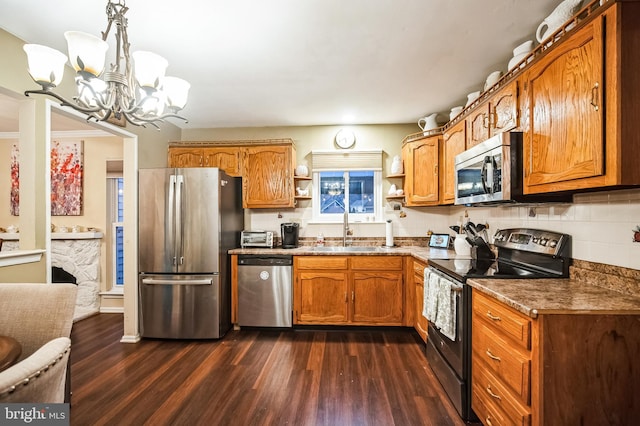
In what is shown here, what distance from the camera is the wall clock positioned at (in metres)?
3.64

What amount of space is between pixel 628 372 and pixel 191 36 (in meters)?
2.83

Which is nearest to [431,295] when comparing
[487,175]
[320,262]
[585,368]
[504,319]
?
[504,319]

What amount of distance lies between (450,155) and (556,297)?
1.75 metres

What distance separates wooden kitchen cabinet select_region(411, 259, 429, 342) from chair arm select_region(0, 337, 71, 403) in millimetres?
2472

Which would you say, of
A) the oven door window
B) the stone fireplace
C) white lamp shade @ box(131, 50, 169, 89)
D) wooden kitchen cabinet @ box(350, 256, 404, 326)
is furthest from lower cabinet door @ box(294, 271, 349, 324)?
the stone fireplace

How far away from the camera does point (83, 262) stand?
371 centimetres

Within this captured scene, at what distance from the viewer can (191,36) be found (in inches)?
72.6

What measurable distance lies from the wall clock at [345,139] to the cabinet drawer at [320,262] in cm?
148

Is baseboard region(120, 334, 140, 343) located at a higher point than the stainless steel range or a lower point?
lower

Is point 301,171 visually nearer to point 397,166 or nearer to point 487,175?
point 397,166

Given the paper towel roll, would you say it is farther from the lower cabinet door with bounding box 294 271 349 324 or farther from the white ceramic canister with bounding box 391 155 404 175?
the lower cabinet door with bounding box 294 271 349 324

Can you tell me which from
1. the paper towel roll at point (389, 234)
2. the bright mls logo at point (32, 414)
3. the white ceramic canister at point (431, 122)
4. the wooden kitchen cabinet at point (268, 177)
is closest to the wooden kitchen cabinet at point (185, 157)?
the wooden kitchen cabinet at point (268, 177)

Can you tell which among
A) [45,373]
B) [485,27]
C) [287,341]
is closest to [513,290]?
[485,27]

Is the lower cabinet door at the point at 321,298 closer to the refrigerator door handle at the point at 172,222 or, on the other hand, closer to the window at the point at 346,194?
the window at the point at 346,194
